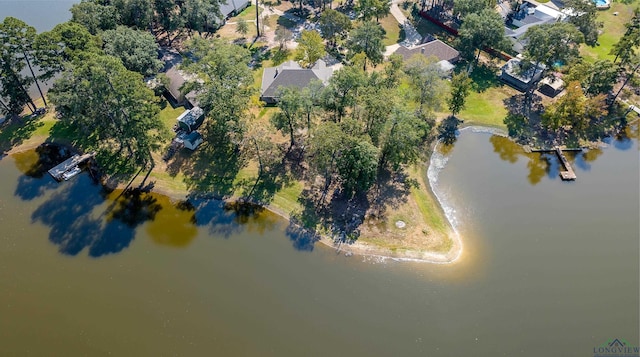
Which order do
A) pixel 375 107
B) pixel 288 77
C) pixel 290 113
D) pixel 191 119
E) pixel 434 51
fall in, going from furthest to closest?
pixel 434 51 → pixel 288 77 → pixel 191 119 → pixel 290 113 → pixel 375 107

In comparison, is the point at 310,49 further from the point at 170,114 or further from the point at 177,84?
the point at 170,114

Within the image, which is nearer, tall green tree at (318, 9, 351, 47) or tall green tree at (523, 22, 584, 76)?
tall green tree at (523, 22, 584, 76)

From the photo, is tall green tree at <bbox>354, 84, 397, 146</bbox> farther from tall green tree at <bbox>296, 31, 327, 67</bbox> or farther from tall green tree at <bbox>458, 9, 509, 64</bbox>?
tall green tree at <bbox>458, 9, 509, 64</bbox>

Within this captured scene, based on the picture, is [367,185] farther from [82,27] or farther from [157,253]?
[82,27]

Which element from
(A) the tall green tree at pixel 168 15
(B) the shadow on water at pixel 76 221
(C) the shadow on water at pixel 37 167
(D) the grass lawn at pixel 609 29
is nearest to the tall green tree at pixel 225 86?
(A) the tall green tree at pixel 168 15

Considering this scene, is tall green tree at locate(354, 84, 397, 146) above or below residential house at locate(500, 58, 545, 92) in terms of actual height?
above

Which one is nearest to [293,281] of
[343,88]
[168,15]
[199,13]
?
[343,88]

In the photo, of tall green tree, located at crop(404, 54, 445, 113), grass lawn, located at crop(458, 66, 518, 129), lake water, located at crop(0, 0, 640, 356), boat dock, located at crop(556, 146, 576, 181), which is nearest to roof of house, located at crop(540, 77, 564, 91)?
grass lawn, located at crop(458, 66, 518, 129)

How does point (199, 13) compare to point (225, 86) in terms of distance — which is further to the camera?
point (199, 13)
